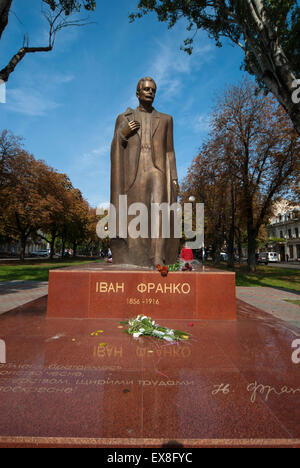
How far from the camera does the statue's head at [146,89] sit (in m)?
7.47

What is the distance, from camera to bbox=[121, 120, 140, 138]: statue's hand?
→ 744cm

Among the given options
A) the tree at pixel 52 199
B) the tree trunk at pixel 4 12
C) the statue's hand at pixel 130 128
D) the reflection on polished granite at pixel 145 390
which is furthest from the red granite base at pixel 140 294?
the tree at pixel 52 199

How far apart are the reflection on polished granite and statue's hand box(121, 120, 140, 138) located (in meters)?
5.21

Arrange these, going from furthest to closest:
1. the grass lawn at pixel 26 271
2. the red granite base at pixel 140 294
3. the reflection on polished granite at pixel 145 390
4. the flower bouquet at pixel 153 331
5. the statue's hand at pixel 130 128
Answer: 1. the grass lawn at pixel 26 271
2. the statue's hand at pixel 130 128
3. the red granite base at pixel 140 294
4. the flower bouquet at pixel 153 331
5. the reflection on polished granite at pixel 145 390

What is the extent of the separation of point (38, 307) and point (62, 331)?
2442 millimetres

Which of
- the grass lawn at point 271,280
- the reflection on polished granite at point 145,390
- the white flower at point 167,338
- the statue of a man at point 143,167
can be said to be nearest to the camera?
the reflection on polished granite at point 145,390

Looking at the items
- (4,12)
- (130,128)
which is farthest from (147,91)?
(4,12)

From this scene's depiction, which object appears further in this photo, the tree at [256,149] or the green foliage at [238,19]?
the tree at [256,149]

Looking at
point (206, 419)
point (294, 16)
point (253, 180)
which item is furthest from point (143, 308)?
point (253, 180)

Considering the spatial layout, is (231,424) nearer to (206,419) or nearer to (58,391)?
(206,419)

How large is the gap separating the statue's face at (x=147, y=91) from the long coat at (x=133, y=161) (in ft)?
1.23

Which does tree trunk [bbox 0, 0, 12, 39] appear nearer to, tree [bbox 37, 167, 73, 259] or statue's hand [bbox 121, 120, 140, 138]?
statue's hand [bbox 121, 120, 140, 138]

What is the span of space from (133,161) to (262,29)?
24.4ft

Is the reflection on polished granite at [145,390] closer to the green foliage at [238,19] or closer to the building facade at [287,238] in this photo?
the green foliage at [238,19]
